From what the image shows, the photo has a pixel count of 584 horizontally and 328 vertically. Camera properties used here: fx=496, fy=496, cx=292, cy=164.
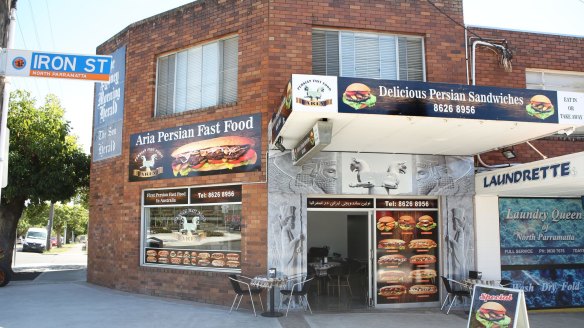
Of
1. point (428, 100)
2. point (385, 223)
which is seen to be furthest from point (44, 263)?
point (428, 100)

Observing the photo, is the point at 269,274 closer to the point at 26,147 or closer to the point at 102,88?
the point at 102,88

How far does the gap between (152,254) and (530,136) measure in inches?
338

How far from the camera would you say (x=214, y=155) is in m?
10.8

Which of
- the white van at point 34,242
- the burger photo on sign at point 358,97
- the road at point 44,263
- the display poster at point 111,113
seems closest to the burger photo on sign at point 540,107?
the burger photo on sign at point 358,97

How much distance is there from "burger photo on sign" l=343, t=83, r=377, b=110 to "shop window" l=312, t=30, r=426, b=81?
355 centimetres

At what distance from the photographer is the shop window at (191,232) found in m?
10.6

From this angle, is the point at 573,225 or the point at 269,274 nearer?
the point at 269,274

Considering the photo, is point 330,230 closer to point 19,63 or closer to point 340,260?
point 340,260

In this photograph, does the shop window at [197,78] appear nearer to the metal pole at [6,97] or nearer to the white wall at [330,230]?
the metal pole at [6,97]

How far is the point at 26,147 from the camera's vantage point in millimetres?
15969

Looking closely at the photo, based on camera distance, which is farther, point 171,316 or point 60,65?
point 171,316

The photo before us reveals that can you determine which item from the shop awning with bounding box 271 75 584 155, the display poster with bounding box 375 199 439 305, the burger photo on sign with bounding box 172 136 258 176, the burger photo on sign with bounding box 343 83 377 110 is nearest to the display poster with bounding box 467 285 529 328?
the shop awning with bounding box 271 75 584 155

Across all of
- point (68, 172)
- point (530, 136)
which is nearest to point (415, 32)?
point (530, 136)

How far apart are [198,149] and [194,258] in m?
2.45
